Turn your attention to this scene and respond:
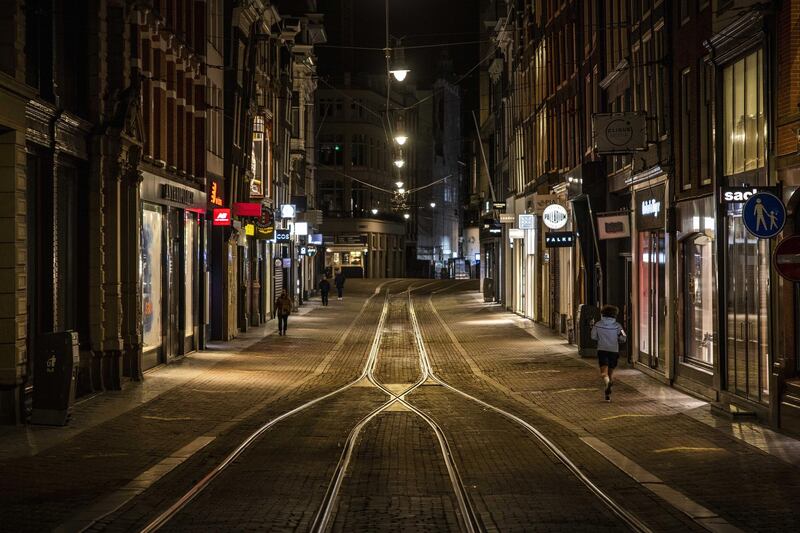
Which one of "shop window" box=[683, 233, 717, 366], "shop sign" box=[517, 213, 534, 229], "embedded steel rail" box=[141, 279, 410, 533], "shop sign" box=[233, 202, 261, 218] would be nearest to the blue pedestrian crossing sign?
"shop window" box=[683, 233, 717, 366]

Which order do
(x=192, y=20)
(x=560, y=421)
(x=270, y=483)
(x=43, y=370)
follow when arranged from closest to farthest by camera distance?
(x=270, y=483) < (x=43, y=370) < (x=560, y=421) < (x=192, y=20)

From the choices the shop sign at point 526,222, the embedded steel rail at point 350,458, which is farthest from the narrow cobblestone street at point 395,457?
the shop sign at point 526,222

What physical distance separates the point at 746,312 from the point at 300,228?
1724 inches

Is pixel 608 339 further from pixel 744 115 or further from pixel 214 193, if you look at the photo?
pixel 214 193

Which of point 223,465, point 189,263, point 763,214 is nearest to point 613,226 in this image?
point 189,263

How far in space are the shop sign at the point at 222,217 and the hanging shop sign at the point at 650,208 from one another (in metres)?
13.5

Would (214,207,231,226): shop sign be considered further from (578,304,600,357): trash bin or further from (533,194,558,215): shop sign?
(578,304,600,357): trash bin

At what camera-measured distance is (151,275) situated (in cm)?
2705

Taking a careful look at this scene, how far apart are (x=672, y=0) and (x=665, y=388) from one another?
791 centimetres

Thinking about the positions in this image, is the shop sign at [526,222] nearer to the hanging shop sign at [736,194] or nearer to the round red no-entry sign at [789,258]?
the hanging shop sign at [736,194]

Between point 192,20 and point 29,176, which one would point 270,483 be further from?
point 192,20

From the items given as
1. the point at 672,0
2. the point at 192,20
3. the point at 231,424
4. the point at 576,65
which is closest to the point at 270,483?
the point at 231,424

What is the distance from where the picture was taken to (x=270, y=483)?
1243 centimetres

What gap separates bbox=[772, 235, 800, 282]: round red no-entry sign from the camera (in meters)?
13.8
